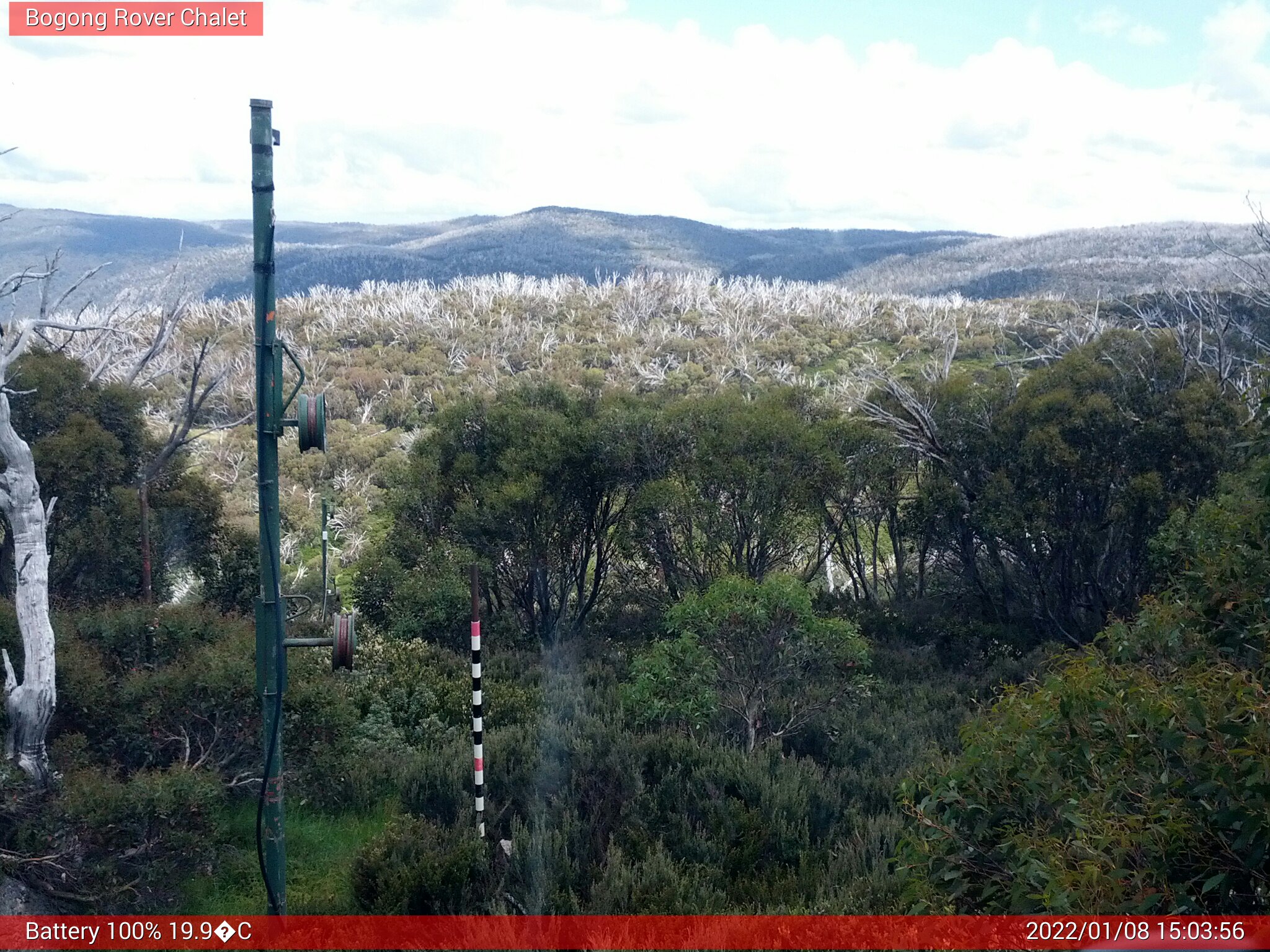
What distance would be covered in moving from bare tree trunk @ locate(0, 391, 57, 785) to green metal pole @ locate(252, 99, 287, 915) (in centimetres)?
272

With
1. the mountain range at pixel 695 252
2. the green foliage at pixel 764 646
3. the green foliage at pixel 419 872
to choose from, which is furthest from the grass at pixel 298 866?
the mountain range at pixel 695 252

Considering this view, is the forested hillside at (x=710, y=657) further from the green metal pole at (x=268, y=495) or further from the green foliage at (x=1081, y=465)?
the green metal pole at (x=268, y=495)

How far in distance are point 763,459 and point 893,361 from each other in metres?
23.2

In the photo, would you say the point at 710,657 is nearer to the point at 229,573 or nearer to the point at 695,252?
the point at 229,573

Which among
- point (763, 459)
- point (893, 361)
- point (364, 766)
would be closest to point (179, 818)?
point (364, 766)

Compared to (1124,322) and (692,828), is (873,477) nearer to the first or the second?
(692,828)

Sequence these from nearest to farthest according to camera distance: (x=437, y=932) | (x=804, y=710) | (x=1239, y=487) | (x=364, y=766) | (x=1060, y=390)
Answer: (x=437, y=932), (x=1239, y=487), (x=364, y=766), (x=804, y=710), (x=1060, y=390)

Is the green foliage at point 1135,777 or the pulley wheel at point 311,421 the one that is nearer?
the green foliage at point 1135,777

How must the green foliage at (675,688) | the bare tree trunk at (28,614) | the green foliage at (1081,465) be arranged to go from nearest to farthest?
the bare tree trunk at (28,614), the green foliage at (675,688), the green foliage at (1081,465)

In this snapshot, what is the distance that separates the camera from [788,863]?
24.2 feet

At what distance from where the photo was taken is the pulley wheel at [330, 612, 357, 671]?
18.2ft

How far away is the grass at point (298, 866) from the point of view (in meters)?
7.05

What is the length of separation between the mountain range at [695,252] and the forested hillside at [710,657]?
87.7ft

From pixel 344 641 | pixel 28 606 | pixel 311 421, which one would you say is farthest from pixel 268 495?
pixel 28 606
